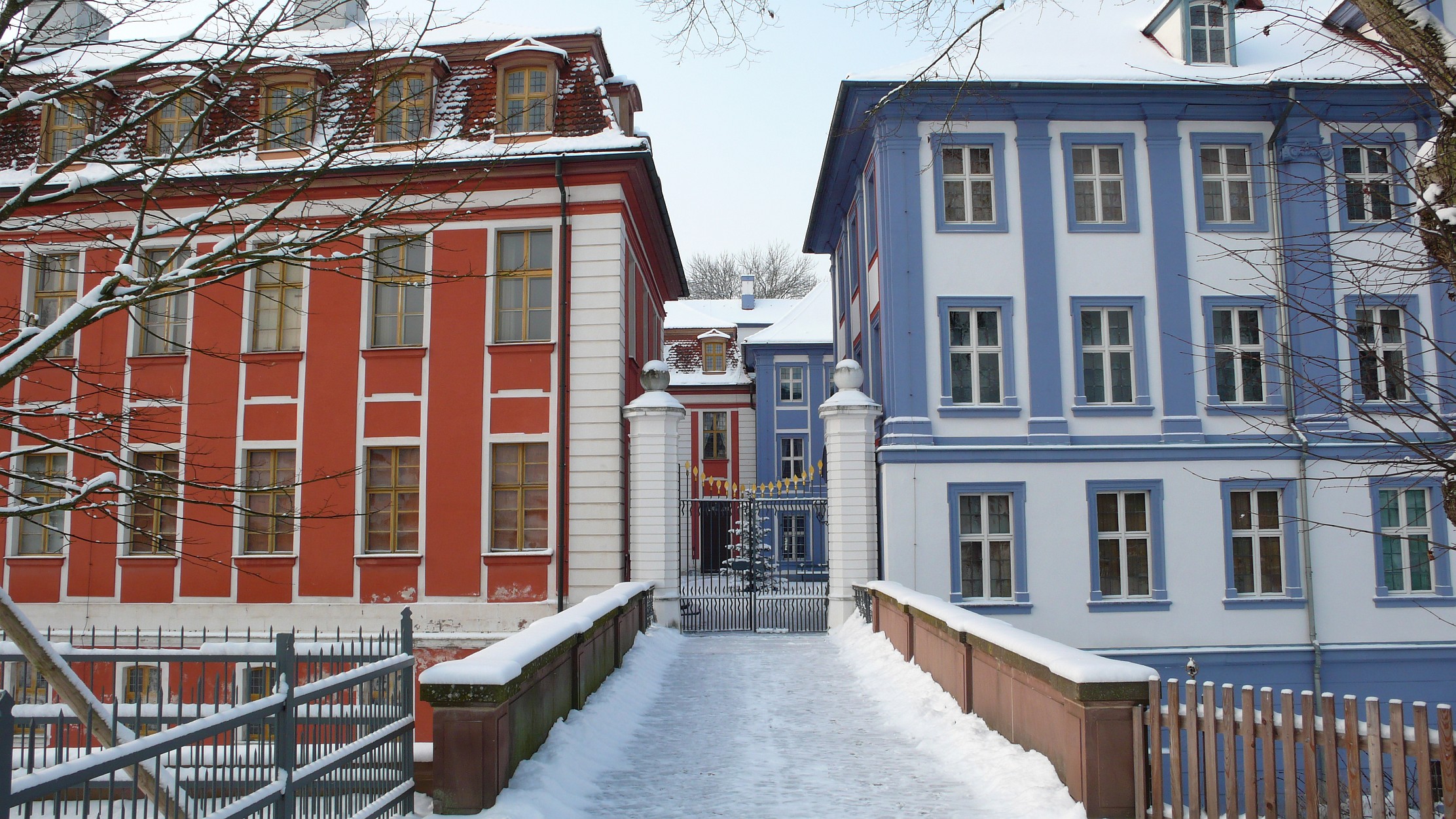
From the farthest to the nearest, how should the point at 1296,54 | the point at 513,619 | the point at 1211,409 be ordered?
the point at 1296,54 < the point at 1211,409 < the point at 513,619

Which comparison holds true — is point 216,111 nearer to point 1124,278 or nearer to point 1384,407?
point 1124,278

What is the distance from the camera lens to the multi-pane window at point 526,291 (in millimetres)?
17609

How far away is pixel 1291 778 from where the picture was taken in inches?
212

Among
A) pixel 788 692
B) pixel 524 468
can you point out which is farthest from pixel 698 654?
pixel 524 468

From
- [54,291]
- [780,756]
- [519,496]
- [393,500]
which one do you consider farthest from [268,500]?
[780,756]

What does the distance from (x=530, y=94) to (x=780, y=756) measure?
13728 millimetres

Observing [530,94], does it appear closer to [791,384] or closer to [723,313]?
[791,384]

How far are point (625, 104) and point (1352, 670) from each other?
57.4 feet

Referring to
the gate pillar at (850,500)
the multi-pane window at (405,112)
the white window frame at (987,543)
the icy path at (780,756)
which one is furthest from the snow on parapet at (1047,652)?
the multi-pane window at (405,112)

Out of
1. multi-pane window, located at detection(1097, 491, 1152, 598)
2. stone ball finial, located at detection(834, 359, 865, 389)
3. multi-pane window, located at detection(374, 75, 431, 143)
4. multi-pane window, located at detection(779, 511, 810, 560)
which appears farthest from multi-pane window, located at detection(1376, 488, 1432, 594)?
multi-pane window, located at detection(374, 75, 431, 143)

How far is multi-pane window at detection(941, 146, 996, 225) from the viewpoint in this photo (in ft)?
59.6

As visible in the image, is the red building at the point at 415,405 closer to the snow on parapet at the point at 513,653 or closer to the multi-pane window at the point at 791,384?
the snow on parapet at the point at 513,653

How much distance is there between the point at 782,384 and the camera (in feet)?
132

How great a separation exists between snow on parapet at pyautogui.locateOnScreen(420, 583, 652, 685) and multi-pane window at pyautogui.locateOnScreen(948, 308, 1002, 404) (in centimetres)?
942
